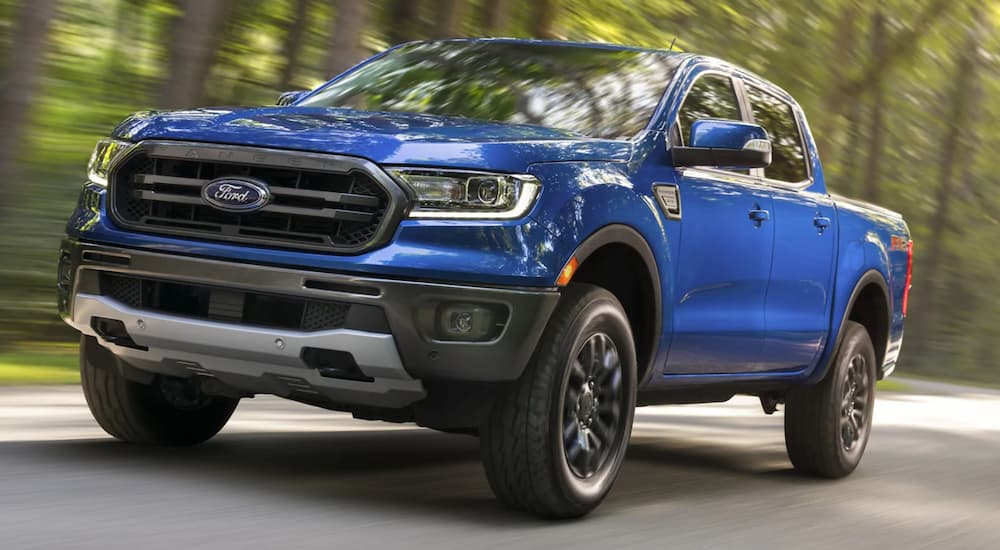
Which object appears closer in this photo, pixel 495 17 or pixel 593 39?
pixel 495 17

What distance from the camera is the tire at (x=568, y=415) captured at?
514cm

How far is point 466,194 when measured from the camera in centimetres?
501

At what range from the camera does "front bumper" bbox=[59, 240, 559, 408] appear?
4906 mm

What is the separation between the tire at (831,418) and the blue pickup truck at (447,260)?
4.48ft

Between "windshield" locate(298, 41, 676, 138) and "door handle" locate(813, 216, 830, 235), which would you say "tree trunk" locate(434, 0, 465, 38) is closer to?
"door handle" locate(813, 216, 830, 235)

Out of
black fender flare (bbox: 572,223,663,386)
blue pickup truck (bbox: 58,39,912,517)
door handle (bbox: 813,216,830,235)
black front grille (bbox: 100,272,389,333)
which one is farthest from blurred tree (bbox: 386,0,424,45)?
black front grille (bbox: 100,272,389,333)

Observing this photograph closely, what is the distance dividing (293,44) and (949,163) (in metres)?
17.2

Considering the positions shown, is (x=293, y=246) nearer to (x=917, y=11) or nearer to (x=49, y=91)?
(x=49, y=91)

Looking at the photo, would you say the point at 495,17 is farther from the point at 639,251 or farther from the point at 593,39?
the point at 639,251

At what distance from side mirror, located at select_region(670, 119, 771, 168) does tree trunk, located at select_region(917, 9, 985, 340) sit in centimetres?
2491

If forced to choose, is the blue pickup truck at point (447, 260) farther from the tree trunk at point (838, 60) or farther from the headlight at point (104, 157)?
the tree trunk at point (838, 60)

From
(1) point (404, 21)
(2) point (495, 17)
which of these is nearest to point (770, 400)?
(2) point (495, 17)

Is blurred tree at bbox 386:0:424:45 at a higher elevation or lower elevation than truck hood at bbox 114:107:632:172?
lower

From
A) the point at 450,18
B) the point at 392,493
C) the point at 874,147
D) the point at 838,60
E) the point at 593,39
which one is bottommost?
the point at 874,147
